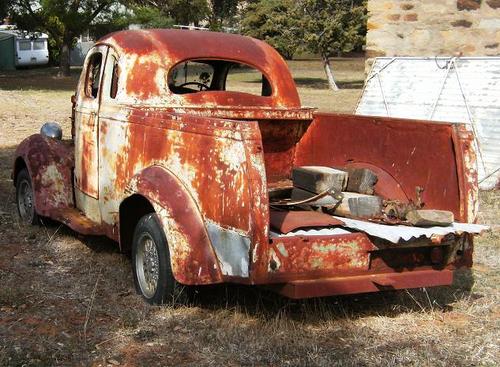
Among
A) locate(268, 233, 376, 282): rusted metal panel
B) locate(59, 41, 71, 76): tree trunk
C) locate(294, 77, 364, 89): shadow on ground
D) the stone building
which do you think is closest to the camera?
locate(268, 233, 376, 282): rusted metal panel

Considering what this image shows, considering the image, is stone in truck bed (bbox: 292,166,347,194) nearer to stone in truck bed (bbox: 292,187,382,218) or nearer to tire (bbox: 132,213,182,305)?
stone in truck bed (bbox: 292,187,382,218)

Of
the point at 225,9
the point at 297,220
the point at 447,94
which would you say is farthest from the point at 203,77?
the point at 225,9

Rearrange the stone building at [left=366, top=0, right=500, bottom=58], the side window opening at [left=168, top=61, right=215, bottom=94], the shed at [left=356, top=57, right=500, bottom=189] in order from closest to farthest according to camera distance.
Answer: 1. the side window opening at [left=168, top=61, right=215, bottom=94]
2. the shed at [left=356, top=57, right=500, bottom=189]
3. the stone building at [left=366, top=0, right=500, bottom=58]

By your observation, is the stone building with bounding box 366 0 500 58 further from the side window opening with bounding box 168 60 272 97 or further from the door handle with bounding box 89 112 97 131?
the door handle with bounding box 89 112 97 131

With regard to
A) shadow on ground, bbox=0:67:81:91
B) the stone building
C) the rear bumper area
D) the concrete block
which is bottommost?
shadow on ground, bbox=0:67:81:91

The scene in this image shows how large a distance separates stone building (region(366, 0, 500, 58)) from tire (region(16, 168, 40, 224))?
697 cm

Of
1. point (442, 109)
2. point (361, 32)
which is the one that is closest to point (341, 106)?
point (361, 32)

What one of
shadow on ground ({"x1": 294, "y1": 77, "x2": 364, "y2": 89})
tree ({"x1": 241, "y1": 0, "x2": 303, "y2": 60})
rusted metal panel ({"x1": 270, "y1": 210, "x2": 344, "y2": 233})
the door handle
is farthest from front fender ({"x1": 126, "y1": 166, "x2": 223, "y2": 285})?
shadow on ground ({"x1": 294, "y1": 77, "x2": 364, "y2": 89})

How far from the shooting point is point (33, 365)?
12.6ft

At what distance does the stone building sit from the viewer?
11.2 m

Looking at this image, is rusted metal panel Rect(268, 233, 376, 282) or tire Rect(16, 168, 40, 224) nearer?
rusted metal panel Rect(268, 233, 376, 282)

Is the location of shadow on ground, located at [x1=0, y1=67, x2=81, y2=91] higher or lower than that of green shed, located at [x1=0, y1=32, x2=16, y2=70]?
lower

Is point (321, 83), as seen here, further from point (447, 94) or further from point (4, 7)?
point (447, 94)

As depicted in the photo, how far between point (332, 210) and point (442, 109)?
18.6 ft
